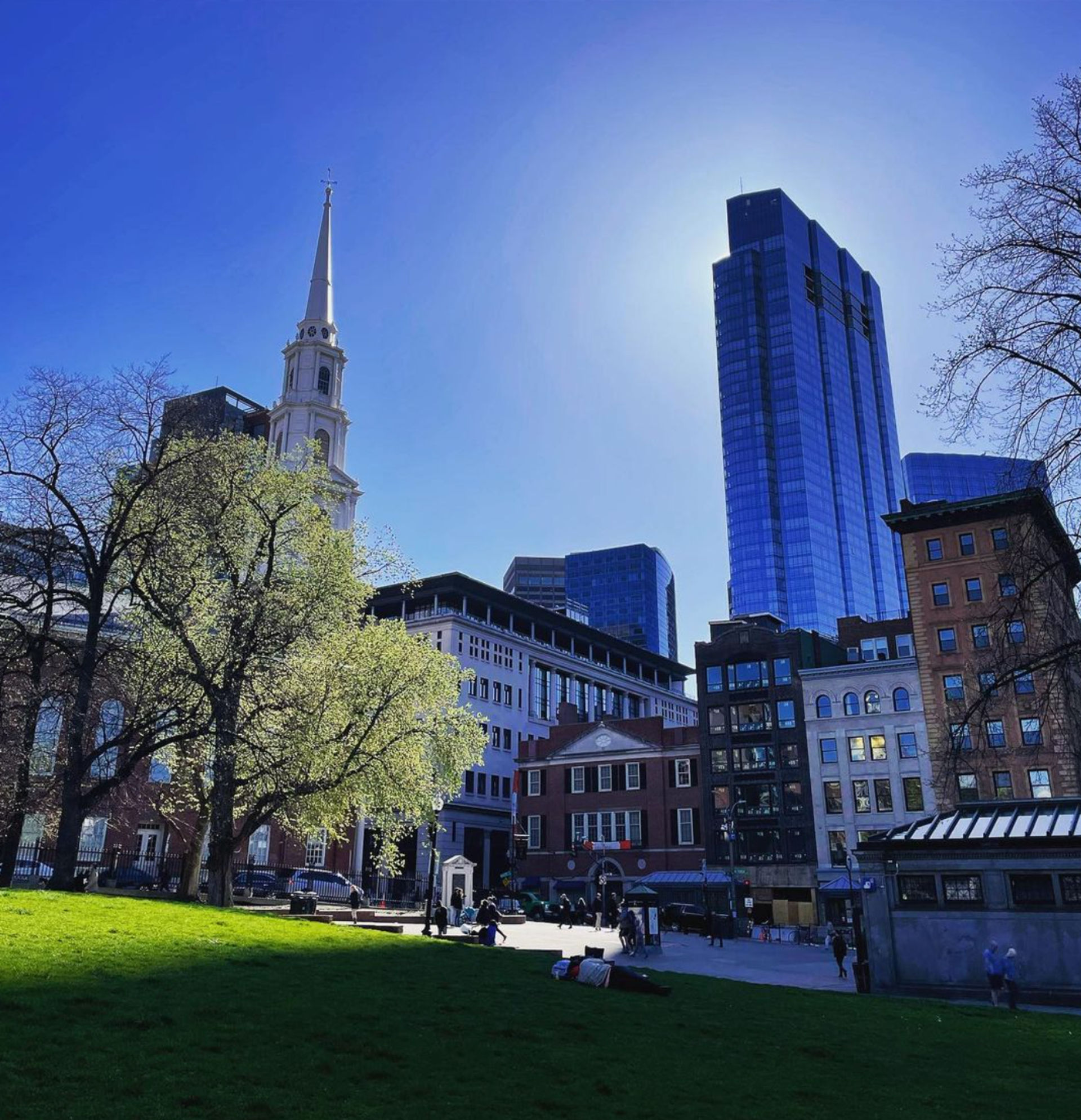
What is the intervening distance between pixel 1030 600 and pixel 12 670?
83.5ft

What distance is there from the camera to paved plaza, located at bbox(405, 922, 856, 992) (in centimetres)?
2977

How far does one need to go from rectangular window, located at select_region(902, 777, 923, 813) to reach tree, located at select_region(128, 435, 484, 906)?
40.7 meters

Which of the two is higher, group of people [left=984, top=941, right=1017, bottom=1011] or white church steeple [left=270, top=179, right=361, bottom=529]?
white church steeple [left=270, top=179, right=361, bottom=529]

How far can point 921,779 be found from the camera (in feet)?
211

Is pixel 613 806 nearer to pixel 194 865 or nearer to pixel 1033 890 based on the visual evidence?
pixel 194 865

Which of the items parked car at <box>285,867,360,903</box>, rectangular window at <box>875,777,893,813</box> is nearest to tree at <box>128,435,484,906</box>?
parked car at <box>285,867,360,903</box>

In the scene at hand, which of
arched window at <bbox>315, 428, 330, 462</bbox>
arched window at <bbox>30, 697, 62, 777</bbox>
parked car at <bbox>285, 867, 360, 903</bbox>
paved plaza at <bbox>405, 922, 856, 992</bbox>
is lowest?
paved plaza at <bbox>405, 922, 856, 992</bbox>

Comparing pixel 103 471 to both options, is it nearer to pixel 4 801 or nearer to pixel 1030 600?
pixel 4 801

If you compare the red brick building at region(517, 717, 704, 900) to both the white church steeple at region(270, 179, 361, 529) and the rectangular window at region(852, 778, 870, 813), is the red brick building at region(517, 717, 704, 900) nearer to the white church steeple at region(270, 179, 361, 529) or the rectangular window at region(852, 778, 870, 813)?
the rectangular window at region(852, 778, 870, 813)

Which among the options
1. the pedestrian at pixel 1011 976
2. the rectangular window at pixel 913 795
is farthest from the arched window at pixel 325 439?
the pedestrian at pixel 1011 976

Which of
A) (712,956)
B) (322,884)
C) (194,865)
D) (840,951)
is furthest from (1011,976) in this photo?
(322,884)

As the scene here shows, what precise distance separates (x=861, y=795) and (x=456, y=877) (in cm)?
3225

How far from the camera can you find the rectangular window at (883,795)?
64688 millimetres

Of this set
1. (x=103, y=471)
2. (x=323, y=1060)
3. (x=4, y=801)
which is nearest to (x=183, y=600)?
(x=103, y=471)
